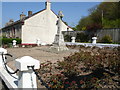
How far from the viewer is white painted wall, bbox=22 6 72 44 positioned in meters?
21.7

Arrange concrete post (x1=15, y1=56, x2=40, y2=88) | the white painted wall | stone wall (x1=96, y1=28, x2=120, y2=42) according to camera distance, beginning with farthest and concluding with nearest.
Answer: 1. the white painted wall
2. stone wall (x1=96, y1=28, x2=120, y2=42)
3. concrete post (x1=15, y1=56, x2=40, y2=88)

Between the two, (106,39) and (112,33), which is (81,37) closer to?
(106,39)

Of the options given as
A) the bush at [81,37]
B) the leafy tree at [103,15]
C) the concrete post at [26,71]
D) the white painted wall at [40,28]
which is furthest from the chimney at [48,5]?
the concrete post at [26,71]

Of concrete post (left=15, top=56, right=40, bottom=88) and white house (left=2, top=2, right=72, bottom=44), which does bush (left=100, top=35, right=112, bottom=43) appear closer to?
white house (left=2, top=2, right=72, bottom=44)

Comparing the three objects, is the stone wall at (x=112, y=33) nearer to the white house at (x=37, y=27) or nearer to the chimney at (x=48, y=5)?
the white house at (x=37, y=27)

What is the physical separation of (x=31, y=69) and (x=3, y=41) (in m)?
18.7

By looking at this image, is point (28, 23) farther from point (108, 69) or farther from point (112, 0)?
point (108, 69)

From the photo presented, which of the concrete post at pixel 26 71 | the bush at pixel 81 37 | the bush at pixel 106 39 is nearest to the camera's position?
the concrete post at pixel 26 71

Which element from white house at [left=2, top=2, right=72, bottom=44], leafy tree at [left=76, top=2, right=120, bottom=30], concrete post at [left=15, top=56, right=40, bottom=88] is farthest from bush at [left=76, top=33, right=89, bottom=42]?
concrete post at [left=15, top=56, right=40, bottom=88]

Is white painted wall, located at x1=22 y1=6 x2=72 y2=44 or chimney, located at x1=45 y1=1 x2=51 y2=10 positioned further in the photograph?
chimney, located at x1=45 y1=1 x2=51 y2=10

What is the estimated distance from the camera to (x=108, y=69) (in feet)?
14.7

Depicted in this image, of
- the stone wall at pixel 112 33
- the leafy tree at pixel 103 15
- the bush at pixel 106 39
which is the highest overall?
the leafy tree at pixel 103 15

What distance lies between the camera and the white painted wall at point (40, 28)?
21.7m

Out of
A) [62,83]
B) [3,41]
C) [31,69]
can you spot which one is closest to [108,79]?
[62,83]
